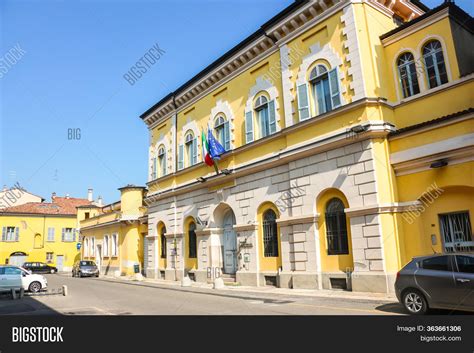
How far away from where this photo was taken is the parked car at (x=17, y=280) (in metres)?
16.4

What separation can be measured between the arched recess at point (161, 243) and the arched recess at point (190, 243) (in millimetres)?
3327

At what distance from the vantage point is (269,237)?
703 inches

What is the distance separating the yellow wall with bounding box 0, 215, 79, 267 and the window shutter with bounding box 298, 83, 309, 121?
45981mm

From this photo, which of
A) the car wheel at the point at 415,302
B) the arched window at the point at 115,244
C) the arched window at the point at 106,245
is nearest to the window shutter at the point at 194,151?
the arched window at the point at 115,244

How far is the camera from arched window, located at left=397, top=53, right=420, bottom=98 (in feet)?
46.6

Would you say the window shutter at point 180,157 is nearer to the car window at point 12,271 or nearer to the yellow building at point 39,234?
the car window at point 12,271

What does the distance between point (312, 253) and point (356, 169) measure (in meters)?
3.91

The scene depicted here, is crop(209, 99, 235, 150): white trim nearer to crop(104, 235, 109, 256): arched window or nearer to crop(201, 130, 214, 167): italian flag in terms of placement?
crop(201, 130, 214, 167): italian flag

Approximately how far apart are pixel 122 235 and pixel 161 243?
7951 mm

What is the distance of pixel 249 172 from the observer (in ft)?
62.2

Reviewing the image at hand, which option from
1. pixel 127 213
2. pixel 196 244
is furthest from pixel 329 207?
pixel 127 213

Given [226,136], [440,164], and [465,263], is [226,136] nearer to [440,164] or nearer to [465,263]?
[440,164]
